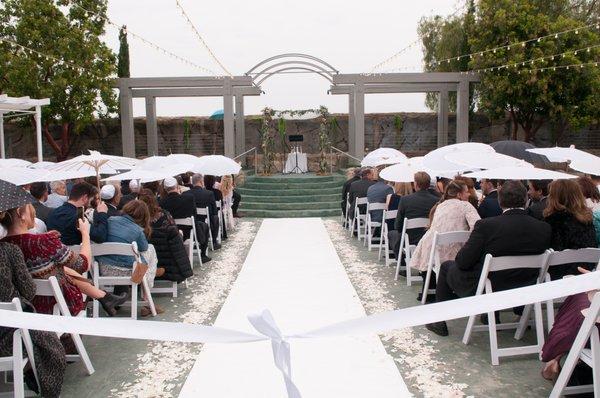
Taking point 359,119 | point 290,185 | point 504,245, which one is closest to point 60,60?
point 290,185

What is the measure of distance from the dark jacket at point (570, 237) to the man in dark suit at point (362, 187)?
527 cm

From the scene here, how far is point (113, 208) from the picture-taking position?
5.93m

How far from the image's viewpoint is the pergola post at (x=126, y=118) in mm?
18859

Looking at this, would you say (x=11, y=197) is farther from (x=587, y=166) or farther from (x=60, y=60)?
(x=60, y=60)

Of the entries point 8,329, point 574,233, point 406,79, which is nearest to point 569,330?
point 574,233

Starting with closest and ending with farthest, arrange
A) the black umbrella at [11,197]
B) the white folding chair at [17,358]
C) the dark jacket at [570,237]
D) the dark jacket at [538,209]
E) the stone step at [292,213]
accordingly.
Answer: the white folding chair at [17,358] → the black umbrella at [11,197] → the dark jacket at [570,237] → the dark jacket at [538,209] → the stone step at [292,213]

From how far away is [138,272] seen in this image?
488cm

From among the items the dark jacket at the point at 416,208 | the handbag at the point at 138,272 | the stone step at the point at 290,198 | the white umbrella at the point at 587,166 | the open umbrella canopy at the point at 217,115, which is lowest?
the stone step at the point at 290,198

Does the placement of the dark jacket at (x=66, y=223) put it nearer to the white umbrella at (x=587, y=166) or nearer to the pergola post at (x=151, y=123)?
the white umbrella at (x=587, y=166)

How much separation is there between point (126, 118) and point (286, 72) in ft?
19.5

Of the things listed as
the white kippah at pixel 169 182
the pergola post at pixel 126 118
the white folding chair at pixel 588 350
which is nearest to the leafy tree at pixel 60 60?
the pergola post at pixel 126 118

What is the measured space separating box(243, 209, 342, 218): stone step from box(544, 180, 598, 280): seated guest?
906cm

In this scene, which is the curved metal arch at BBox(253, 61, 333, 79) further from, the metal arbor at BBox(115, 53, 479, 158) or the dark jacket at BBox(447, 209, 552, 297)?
the dark jacket at BBox(447, 209, 552, 297)

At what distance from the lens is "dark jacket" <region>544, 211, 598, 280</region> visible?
14.2 ft
